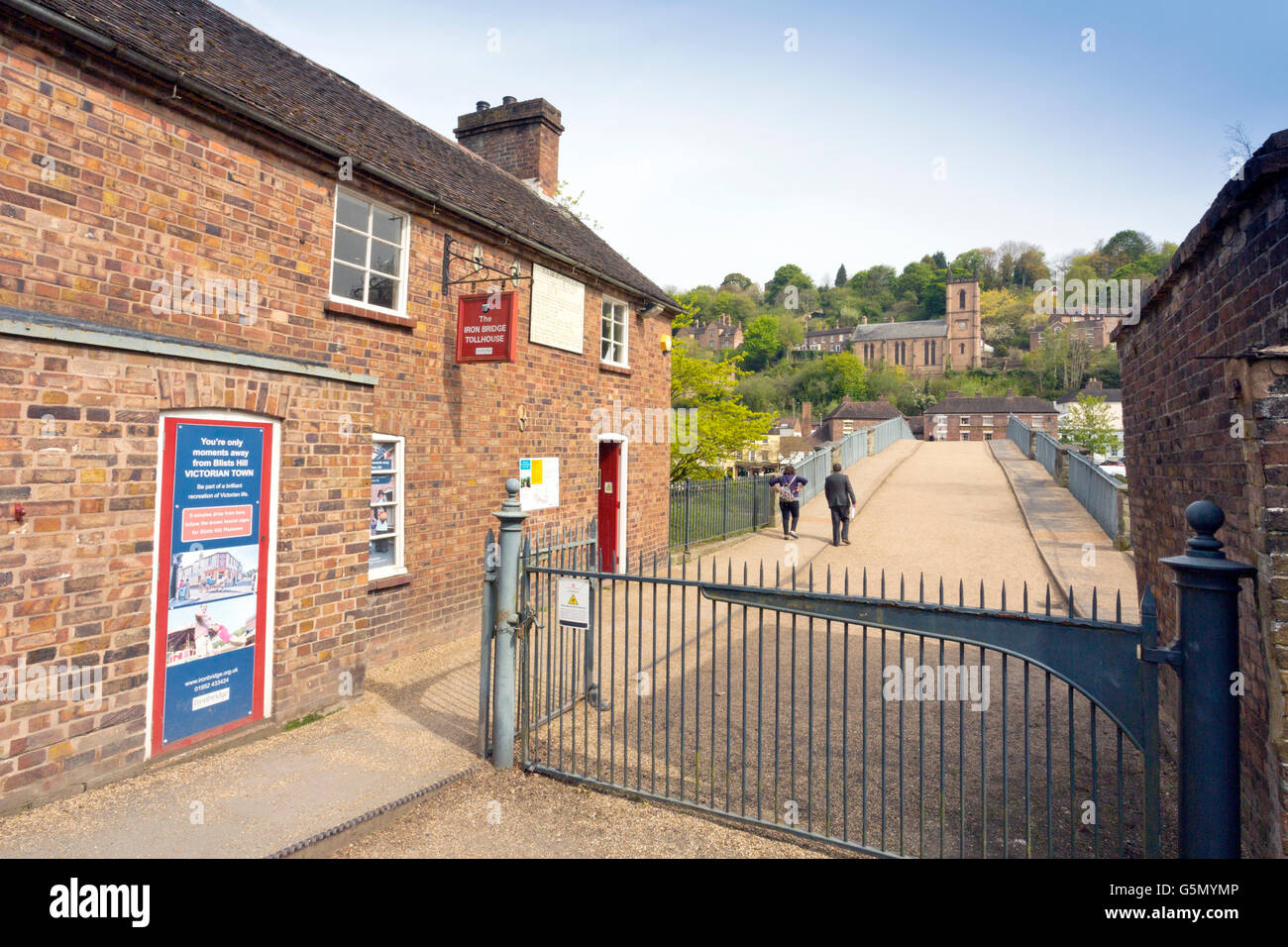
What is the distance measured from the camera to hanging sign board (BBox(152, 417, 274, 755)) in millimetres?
4887

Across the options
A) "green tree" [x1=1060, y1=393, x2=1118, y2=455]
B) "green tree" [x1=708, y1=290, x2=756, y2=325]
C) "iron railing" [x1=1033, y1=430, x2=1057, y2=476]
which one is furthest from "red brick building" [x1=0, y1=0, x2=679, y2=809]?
"green tree" [x1=708, y1=290, x2=756, y2=325]

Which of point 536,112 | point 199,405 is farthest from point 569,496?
point 536,112

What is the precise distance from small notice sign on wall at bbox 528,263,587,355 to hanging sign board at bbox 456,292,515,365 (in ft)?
6.00

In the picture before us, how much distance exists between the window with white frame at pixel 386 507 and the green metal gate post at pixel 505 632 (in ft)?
10.5

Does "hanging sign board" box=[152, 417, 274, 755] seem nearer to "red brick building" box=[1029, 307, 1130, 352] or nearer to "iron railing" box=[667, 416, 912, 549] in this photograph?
"iron railing" box=[667, 416, 912, 549]

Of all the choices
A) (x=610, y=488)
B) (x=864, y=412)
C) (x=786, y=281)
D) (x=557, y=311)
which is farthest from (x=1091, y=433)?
(x=786, y=281)

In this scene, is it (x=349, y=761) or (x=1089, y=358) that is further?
(x=1089, y=358)

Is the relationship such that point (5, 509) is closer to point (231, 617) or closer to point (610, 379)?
point (231, 617)

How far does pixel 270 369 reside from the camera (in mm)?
5539

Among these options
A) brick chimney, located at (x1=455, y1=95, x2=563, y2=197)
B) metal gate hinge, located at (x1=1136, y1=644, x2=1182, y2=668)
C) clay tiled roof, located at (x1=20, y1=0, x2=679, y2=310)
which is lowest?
metal gate hinge, located at (x1=1136, y1=644, x2=1182, y2=668)

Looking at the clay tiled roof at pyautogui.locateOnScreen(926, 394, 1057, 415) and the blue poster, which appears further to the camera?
the clay tiled roof at pyautogui.locateOnScreen(926, 394, 1057, 415)

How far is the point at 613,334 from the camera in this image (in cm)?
→ 1273

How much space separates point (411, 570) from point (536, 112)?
10.9 meters

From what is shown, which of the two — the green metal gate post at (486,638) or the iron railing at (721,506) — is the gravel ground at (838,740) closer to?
the green metal gate post at (486,638)
